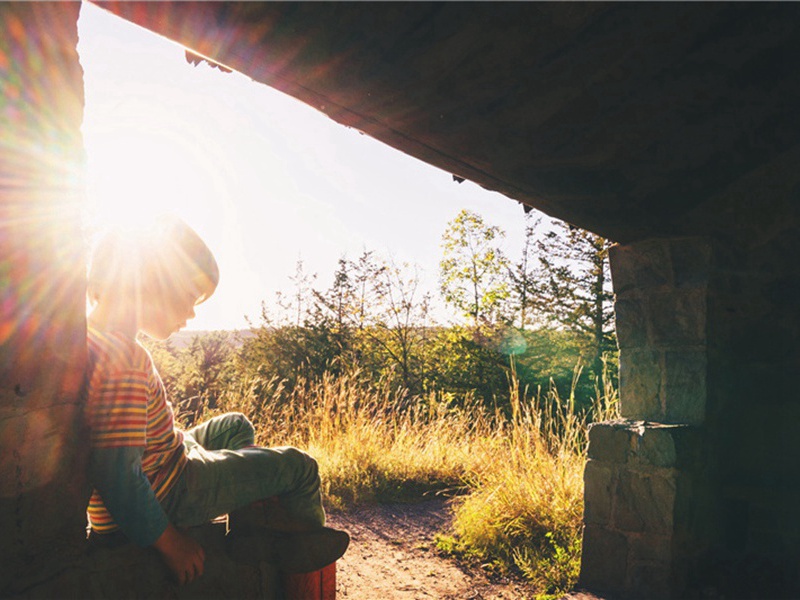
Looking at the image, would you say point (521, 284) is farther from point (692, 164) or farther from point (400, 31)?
point (400, 31)

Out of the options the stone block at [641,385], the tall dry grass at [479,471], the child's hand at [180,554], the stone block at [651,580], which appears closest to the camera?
the child's hand at [180,554]

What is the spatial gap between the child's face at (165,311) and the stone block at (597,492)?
2.13m

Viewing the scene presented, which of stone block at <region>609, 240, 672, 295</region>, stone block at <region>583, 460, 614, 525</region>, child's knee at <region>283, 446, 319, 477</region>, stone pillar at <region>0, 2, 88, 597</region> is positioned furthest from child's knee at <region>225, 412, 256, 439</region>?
stone block at <region>609, 240, 672, 295</region>

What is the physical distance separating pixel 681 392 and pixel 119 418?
2.44m

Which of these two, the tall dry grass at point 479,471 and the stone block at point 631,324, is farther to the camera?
the tall dry grass at point 479,471

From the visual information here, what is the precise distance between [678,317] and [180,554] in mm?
2366

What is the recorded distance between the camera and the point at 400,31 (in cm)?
152

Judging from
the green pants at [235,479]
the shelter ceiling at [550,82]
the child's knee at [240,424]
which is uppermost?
the shelter ceiling at [550,82]

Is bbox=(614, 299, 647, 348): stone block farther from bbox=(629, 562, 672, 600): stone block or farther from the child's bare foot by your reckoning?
the child's bare foot

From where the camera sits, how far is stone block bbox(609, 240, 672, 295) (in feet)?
9.30

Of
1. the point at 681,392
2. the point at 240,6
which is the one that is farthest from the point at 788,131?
the point at 240,6

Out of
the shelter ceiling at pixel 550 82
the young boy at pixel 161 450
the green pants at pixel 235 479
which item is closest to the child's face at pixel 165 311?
the young boy at pixel 161 450

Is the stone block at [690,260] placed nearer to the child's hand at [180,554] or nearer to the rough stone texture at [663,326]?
the rough stone texture at [663,326]

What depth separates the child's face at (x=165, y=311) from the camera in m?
1.47
